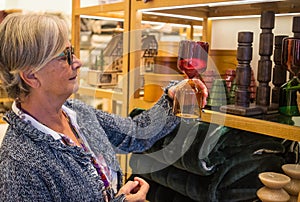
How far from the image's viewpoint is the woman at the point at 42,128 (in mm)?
832

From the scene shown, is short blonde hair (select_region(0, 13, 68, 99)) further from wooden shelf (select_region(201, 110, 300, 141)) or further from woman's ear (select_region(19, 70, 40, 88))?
wooden shelf (select_region(201, 110, 300, 141))

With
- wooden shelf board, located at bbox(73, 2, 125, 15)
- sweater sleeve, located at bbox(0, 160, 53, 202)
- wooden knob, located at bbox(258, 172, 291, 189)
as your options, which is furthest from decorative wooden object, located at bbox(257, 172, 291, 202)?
wooden shelf board, located at bbox(73, 2, 125, 15)

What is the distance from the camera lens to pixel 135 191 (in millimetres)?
974

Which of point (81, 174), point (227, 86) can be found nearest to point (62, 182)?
point (81, 174)

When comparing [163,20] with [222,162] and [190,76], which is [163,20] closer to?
[190,76]

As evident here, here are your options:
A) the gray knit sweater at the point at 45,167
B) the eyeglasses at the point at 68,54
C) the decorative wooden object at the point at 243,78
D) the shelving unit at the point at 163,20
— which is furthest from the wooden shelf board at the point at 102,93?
the decorative wooden object at the point at 243,78

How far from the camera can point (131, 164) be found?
1.24 m

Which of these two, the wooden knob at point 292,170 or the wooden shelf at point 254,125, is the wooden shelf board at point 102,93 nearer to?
the wooden shelf at point 254,125

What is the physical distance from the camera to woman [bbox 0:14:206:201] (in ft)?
2.73

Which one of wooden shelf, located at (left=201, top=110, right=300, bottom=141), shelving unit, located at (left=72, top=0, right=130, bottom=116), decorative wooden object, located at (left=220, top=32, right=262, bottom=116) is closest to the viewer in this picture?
wooden shelf, located at (left=201, top=110, right=300, bottom=141)

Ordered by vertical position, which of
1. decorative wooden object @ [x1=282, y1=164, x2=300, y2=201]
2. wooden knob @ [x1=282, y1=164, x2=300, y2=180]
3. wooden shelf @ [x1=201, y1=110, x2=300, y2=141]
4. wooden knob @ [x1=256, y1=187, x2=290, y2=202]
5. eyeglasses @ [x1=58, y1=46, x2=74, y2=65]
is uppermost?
eyeglasses @ [x1=58, y1=46, x2=74, y2=65]

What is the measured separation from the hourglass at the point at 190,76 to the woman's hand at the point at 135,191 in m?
0.21

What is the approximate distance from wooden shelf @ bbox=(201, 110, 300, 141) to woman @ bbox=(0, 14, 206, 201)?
83 mm

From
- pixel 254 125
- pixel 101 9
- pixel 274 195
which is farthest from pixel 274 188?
pixel 101 9
